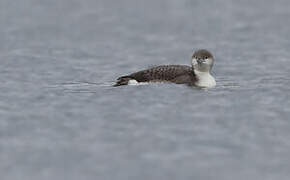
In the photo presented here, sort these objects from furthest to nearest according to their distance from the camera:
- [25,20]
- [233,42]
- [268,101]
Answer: [25,20] < [233,42] < [268,101]

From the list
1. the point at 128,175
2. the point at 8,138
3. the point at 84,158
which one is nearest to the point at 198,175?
the point at 128,175

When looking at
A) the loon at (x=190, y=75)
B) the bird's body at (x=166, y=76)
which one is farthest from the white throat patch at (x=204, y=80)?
the bird's body at (x=166, y=76)

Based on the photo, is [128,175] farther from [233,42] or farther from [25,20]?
[25,20]

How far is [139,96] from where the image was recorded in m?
16.5

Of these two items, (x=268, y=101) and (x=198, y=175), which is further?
(x=268, y=101)

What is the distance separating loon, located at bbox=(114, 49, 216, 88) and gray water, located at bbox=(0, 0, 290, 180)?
272mm

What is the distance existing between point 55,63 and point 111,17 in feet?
21.9

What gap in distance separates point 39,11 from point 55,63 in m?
7.49

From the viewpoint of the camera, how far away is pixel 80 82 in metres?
18.7

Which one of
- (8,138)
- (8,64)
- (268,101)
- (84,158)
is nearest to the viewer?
(84,158)

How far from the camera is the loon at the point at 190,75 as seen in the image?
17.4 meters

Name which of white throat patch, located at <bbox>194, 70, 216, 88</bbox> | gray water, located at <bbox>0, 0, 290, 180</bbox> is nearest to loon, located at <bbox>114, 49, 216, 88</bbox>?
white throat patch, located at <bbox>194, 70, 216, 88</bbox>

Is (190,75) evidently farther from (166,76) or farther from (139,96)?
(139,96)

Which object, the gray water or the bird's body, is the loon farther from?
the gray water
